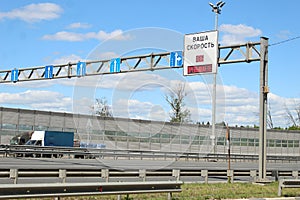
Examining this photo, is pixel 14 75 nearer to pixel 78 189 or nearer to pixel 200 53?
pixel 200 53

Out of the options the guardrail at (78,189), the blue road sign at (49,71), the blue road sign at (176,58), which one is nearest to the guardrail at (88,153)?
the blue road sign at (49,71)

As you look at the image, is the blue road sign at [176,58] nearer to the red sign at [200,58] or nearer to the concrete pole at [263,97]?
the red sign at [200,58]

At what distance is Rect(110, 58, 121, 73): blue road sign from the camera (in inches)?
1280

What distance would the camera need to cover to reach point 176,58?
2909 cm

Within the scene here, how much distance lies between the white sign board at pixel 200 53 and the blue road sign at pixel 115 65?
19.2 ft

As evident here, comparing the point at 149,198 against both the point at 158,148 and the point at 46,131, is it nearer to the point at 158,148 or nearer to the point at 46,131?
the point at 46,131

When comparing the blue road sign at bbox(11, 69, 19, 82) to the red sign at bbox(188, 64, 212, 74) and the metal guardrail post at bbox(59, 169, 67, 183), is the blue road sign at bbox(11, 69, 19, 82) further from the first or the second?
the metal guardrail post at bbox(59, 169, 67, 183)

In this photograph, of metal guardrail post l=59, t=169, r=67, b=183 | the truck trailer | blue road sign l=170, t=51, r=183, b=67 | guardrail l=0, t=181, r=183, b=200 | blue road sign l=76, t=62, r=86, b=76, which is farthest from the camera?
the truck trailer

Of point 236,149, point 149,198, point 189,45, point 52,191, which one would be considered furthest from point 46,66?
point 236,149

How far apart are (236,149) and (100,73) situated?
36.6 meters

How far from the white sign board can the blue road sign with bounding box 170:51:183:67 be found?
86 centimetres

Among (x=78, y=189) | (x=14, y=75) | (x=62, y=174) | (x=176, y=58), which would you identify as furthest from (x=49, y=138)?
(x=78, y=189)

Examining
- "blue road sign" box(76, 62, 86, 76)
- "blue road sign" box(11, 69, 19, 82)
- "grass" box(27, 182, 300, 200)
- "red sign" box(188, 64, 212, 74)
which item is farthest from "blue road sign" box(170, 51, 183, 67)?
"blue road sign" box(11, 69, 19, 82)

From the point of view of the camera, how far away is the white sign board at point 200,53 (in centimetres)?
2614
